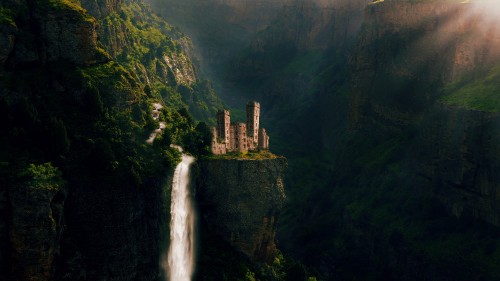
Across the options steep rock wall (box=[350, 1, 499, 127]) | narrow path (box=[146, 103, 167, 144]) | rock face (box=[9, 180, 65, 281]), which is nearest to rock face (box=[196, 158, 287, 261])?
narrow path (box=[146, 103, 167, 144])

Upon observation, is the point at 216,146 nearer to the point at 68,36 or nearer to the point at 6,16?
the point at 68,36

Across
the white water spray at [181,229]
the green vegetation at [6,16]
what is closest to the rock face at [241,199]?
the white water spray at [181,229]

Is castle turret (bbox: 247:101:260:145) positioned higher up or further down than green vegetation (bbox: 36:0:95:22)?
further down

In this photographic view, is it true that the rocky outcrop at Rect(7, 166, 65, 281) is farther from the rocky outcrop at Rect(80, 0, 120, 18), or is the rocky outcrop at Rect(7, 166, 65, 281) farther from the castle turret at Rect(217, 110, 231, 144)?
the rocky outcrop at Rect(80, 0, 120, 18)

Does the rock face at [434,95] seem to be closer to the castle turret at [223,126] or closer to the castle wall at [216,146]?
the castle turret at [223,126]

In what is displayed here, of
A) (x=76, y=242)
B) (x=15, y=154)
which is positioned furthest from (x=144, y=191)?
(x=15, y=154)

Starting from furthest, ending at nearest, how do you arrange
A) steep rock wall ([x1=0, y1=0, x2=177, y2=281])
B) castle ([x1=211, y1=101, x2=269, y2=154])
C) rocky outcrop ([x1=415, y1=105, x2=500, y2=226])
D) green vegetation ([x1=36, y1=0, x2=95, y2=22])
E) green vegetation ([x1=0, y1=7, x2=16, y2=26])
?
rocky outcrop ([x1=415, y1=105, x2=500, y2=226]) < castle ([x1=211, y1=101, x2=269, y2=154]) < green vegetation ([x1=36, y1=0, x2=95, y2=22]) < green vegetation ([x1=0, y1=7, x2=16, y2=26]) < steep rock wall ([x1=0, y1=0, x2=177, y2=281])
